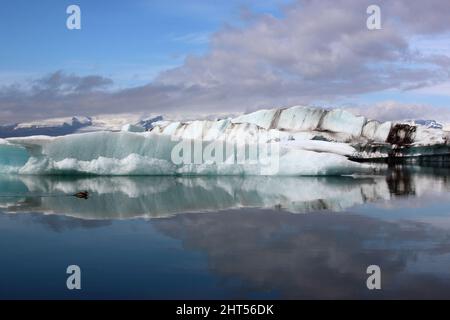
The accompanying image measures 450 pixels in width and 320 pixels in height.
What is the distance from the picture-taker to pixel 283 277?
4938 millimetres

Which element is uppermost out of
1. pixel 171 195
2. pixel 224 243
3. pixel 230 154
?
pixel 230 154

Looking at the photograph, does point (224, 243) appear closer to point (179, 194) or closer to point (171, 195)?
point (171, 195)

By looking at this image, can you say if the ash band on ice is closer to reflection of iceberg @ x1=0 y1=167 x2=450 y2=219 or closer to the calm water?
reflection of iceberg @ x1=0 y1=167 x2=450 y2=219

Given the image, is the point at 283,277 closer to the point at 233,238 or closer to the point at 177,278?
the point at 177,278

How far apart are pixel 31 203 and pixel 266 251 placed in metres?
5.86

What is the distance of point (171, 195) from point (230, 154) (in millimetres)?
5088

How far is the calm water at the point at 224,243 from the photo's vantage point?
184 inches

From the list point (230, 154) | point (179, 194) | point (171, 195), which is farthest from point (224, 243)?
point (230, 154)

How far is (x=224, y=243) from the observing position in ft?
21.5

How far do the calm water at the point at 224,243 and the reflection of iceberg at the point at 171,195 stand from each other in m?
0.04

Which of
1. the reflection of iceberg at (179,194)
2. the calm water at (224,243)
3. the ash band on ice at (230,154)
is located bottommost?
the calm water at (224,243)

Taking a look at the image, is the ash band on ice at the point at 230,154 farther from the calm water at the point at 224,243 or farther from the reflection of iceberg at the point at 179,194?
the calm water at the point at 224,243

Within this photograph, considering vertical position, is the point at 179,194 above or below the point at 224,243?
above

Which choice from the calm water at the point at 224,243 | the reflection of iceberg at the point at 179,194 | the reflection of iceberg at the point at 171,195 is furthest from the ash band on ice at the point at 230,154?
the calm water at the point at 224,243
